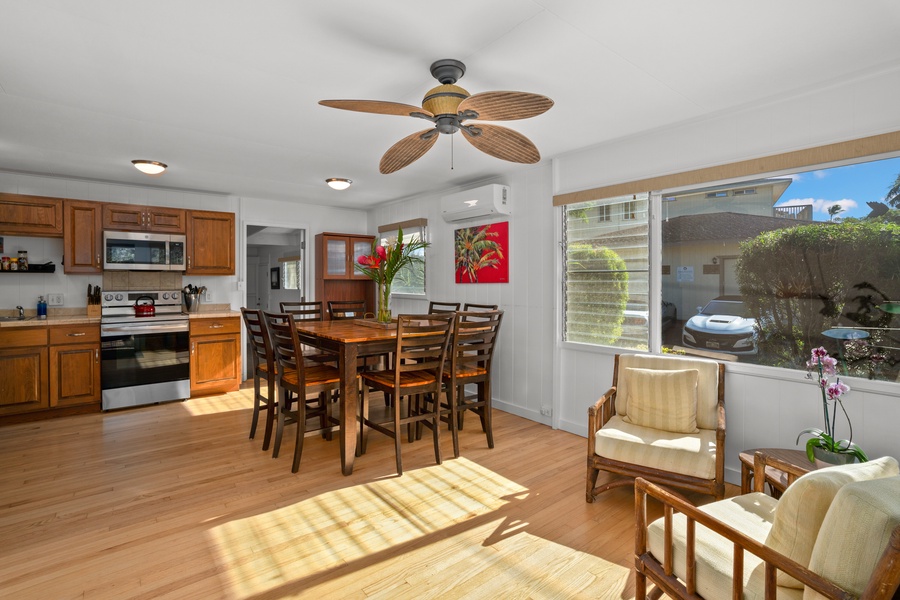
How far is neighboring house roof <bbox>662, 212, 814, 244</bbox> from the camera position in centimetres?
276

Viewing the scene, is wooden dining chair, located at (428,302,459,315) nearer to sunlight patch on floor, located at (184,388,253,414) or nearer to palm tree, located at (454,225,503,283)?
palm tree, located at (454,225,503,283)

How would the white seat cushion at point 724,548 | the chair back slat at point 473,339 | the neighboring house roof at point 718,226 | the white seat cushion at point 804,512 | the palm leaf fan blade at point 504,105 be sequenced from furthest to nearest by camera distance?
the chair back slat at point 473,339, the neighboring house roof at point 718,226, the palm leaf fan blade at point 504,105, the white seat cushion at point 724,548, the white seat cushion at point 804,512

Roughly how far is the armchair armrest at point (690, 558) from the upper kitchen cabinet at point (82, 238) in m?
5.42

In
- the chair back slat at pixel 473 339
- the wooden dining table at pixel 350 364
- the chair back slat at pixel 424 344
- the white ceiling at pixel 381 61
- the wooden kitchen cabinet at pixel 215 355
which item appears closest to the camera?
the white ceiling at pixel 381 61

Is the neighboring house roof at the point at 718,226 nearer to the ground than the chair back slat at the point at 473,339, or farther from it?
farther from it

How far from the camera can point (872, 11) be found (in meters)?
1.79

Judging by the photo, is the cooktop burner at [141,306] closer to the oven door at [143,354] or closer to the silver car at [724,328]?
the oven door at [143,354]

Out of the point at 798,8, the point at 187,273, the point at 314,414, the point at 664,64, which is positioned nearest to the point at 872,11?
the point at 798,8

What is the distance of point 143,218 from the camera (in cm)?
487

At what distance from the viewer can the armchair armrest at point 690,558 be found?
1062 millimetres

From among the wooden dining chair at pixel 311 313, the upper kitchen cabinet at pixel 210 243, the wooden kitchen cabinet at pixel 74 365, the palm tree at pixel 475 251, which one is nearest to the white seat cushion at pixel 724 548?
the wooden dining chair at pixel 311 313

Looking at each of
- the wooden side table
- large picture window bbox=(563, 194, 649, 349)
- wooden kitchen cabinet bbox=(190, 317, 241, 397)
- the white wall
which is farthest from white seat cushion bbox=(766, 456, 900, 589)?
wooden kitchen cabinet bbox=(190, 317, 241, 397)

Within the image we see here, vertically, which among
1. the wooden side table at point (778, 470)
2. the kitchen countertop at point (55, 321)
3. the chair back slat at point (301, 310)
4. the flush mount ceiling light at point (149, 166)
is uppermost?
the flush mount ceiling light at point (149, 166)

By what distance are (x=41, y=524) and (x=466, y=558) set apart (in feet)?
7.35
